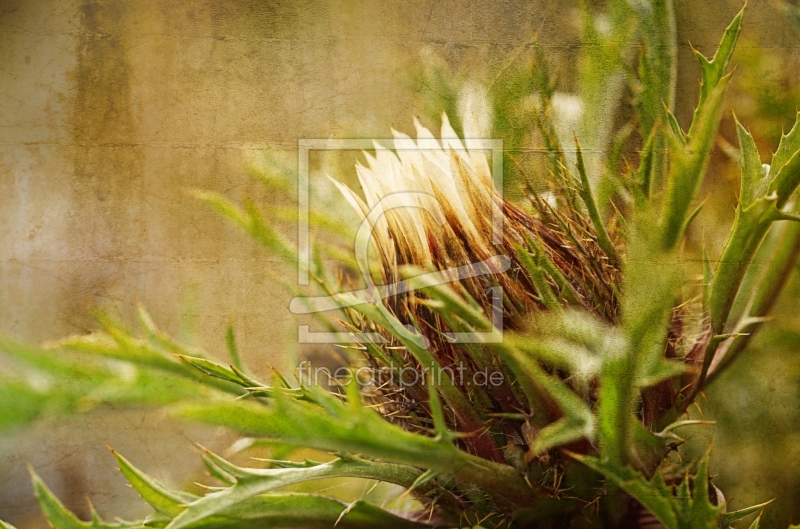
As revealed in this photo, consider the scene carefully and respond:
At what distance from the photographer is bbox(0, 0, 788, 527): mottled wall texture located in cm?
116

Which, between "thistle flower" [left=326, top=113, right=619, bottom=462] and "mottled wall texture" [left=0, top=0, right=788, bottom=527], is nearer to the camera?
"thistle flower" [left=326, top=113, right=619, bottom=462]

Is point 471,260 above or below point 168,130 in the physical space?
below

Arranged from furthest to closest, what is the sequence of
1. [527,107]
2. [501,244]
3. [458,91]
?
[458,91]
[527,107]
[501,244]

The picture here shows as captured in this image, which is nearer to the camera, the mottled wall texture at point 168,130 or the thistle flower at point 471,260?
the thistle flower at point 471,260

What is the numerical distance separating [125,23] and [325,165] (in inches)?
17.6

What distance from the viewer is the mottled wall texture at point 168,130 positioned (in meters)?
1.16

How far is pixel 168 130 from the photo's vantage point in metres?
1.20

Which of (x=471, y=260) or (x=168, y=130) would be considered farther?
(x=168, y=130)

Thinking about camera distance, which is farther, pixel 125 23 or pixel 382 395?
pixel 125 23

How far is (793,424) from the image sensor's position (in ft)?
3.84

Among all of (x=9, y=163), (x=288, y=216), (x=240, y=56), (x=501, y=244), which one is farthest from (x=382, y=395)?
(x=9, y=163)

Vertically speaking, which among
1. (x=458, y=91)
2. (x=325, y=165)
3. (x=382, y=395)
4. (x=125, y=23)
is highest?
(x=125, y=23)

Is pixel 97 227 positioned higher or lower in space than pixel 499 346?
higher

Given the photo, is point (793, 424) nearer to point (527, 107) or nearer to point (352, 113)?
point (527, 107)
